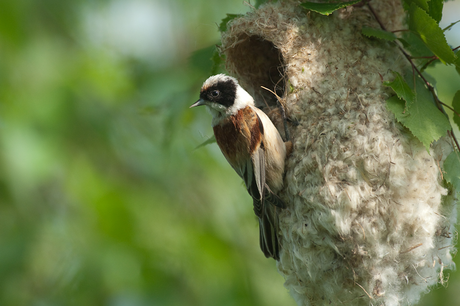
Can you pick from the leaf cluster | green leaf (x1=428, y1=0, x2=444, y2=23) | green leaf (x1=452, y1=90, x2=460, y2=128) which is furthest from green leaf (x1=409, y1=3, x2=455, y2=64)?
green leaf (x1=452, y1=90, x2=460, y2=128)

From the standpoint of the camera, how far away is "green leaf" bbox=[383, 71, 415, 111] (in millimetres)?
2008

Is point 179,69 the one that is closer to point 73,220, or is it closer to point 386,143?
point 73,220

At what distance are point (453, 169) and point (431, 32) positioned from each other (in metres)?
0.72

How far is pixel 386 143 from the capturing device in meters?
2.00

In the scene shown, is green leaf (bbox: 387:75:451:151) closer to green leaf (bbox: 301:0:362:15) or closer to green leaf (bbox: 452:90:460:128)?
green leaf (bbox: 452:90:460:128)

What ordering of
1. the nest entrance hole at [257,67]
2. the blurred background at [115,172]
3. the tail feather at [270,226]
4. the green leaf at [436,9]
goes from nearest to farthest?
the green leaf at [436,9]
the tail feather at [270,226]
the nest entrance hole at [257,67]
the blurred background at [115,172]

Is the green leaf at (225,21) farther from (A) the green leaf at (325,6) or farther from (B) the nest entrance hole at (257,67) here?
(A) the green leaf at (325,6)

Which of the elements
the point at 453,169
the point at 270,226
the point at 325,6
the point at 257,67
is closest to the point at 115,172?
the point at 257,67

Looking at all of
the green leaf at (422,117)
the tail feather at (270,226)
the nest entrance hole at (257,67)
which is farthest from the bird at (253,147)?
the green leaf at (422,117)

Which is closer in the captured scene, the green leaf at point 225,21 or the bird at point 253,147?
the bird at point 253,147

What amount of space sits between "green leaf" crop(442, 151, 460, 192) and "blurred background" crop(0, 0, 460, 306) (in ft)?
4.70

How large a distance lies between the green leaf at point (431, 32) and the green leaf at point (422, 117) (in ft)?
0.74

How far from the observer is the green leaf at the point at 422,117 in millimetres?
1946

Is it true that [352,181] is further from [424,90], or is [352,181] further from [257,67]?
[257,67]
